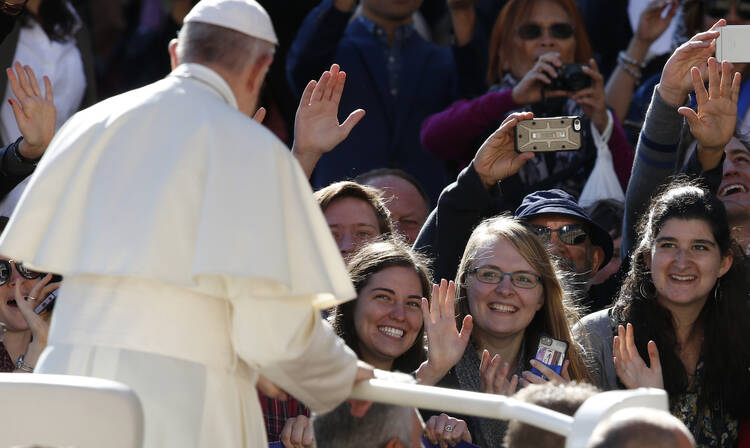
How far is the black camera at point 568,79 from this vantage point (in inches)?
254

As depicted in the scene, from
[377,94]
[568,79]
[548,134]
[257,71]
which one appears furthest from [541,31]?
[257,71]

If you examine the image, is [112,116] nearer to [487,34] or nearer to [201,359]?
[201,359]

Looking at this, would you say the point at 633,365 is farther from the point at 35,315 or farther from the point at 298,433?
the point at 35,315

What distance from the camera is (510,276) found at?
17.2 ft

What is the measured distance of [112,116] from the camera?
364 centimetres

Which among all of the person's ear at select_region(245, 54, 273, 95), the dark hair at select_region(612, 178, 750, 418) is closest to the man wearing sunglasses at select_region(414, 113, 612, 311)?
the dark hair at select_region(612, 178, 750, 418)

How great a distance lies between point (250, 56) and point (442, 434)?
1.60m

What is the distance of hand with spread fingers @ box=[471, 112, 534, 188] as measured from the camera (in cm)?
562

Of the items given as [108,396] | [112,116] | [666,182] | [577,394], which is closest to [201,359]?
[108,396]

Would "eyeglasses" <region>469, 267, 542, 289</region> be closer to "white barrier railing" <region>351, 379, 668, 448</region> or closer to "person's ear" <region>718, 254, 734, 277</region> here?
"person's ear" <region>718, 254, 734, 277</region>

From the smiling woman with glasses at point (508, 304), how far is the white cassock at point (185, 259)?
1.58 m

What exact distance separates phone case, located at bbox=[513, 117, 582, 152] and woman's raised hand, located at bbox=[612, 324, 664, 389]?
3.54ft

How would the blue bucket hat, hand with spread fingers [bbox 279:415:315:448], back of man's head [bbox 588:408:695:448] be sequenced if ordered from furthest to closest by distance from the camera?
1. the blue bucket hat
2. hand with spread fingers [bbox 279:415:315:448]
3. back of man's head [bbox 588:408:695:448]

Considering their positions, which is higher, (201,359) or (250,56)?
(250,56)
